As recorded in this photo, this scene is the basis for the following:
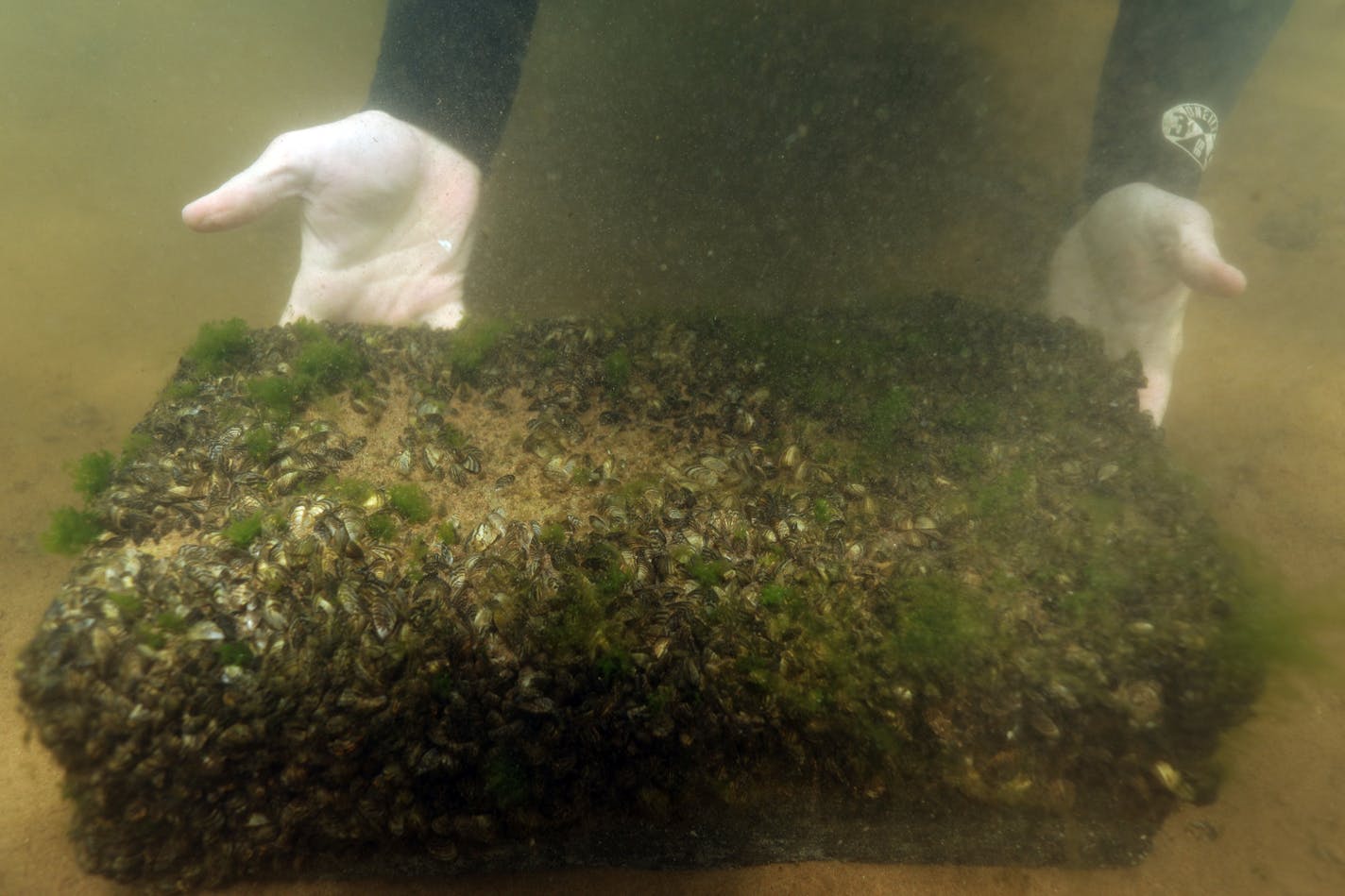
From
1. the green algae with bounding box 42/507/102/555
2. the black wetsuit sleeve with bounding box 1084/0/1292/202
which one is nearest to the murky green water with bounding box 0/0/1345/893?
the black wetsuit sleeve with bounding box 1084/0/1292/202

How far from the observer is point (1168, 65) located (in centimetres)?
718

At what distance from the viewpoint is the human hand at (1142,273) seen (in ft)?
13.9

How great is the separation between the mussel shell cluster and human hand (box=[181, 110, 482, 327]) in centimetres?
147

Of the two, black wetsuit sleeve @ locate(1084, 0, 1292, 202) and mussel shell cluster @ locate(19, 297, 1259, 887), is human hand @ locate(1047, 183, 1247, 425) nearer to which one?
black wetsuit sleeve @ locate(1084, 0, 1292, 202)

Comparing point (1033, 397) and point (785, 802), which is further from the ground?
point (1033, 397)

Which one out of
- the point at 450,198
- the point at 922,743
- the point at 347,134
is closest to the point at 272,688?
the point at 922,743

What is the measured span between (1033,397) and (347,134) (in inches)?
223

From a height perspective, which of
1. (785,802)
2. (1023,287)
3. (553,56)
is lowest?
(785,802)

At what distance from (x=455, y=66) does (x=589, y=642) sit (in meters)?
6.40

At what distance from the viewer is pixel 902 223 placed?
25.0 feet

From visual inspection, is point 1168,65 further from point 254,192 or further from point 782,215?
point 254,192

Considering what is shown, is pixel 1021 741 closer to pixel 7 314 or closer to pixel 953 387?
pixel 953 387

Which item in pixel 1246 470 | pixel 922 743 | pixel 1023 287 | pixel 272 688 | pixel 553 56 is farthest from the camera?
pixel 553 56

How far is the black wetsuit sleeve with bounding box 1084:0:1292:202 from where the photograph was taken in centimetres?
707
